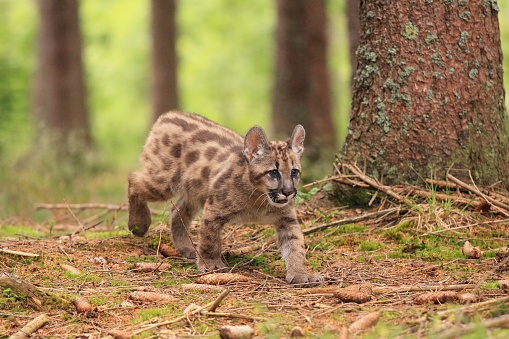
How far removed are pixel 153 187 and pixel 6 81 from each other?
13.4 m

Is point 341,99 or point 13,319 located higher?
point 13,319

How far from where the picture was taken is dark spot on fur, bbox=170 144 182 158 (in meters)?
7.57

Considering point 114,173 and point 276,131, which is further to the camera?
point 114,173

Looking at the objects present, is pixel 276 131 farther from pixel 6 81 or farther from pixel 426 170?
pixel 426 170

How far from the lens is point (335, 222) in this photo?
282 inches

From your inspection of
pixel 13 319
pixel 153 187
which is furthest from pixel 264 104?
pixel 13 319

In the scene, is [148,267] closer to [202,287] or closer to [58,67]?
[202,287]

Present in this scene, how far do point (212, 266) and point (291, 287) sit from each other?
92 cm

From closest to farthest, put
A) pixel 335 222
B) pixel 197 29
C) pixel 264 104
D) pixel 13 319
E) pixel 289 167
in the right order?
1. pixel 13 319
2. pixel 289 167
3. pixel 335 222
4. pixel 197 29
5. pixel 264 104

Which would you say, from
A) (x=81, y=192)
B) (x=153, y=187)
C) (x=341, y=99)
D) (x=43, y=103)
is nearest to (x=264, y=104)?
(x=341, y=99)

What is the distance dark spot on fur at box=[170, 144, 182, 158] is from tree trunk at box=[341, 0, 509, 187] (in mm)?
2068

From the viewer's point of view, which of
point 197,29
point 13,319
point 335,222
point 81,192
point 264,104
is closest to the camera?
point 13,319

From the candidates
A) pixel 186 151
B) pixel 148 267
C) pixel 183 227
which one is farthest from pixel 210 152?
pixel 148 267

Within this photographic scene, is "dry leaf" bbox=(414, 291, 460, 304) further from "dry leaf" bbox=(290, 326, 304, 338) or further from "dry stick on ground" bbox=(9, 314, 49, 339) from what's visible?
"dry stick on ground" bbox=(9, 314, 49, 339)
